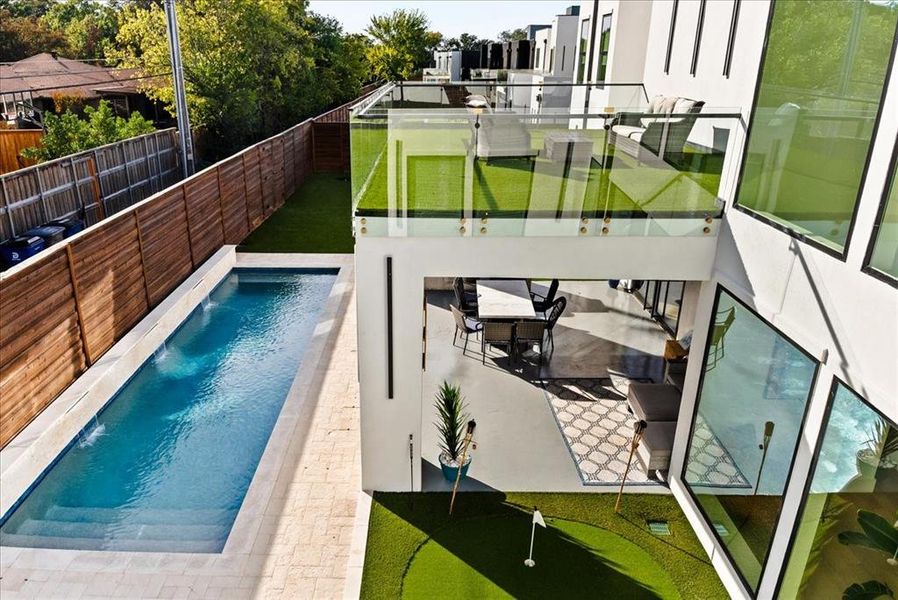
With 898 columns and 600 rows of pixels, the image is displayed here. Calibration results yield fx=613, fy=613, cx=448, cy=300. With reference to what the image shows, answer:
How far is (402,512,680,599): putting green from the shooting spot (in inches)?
239

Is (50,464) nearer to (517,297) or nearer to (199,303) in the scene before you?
(199,303)

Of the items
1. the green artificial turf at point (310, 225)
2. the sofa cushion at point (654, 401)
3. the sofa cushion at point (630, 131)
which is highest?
the sofa cushion at point (630, 131)

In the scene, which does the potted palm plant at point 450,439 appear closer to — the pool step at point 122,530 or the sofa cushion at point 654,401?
the sofa cushion at point 654,401

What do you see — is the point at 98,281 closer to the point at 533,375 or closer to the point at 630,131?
the point at 533,375

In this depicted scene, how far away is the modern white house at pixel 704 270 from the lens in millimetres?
4367

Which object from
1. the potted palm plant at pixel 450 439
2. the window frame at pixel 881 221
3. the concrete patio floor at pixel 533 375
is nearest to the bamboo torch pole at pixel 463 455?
the potted palm plant at pixel 450 439

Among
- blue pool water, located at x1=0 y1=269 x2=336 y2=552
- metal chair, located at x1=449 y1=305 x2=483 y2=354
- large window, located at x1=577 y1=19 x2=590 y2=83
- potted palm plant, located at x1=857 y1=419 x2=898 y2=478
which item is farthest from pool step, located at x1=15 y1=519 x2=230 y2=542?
large window, located at x1=577 y1=19 x2=590 y2=83

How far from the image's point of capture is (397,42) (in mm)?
57156

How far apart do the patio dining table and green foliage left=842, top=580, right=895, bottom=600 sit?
6315 millimetres

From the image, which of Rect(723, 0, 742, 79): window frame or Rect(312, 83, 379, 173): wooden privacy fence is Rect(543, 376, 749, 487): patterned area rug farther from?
Rect(312, 83, 379, 173): wooden privacy fence

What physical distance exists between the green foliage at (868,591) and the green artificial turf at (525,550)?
5.68ft

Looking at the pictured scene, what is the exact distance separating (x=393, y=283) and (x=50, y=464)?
5.61 meters

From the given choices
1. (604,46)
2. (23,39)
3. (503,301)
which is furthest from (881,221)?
(23,39)

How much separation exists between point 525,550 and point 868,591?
3151 mm
